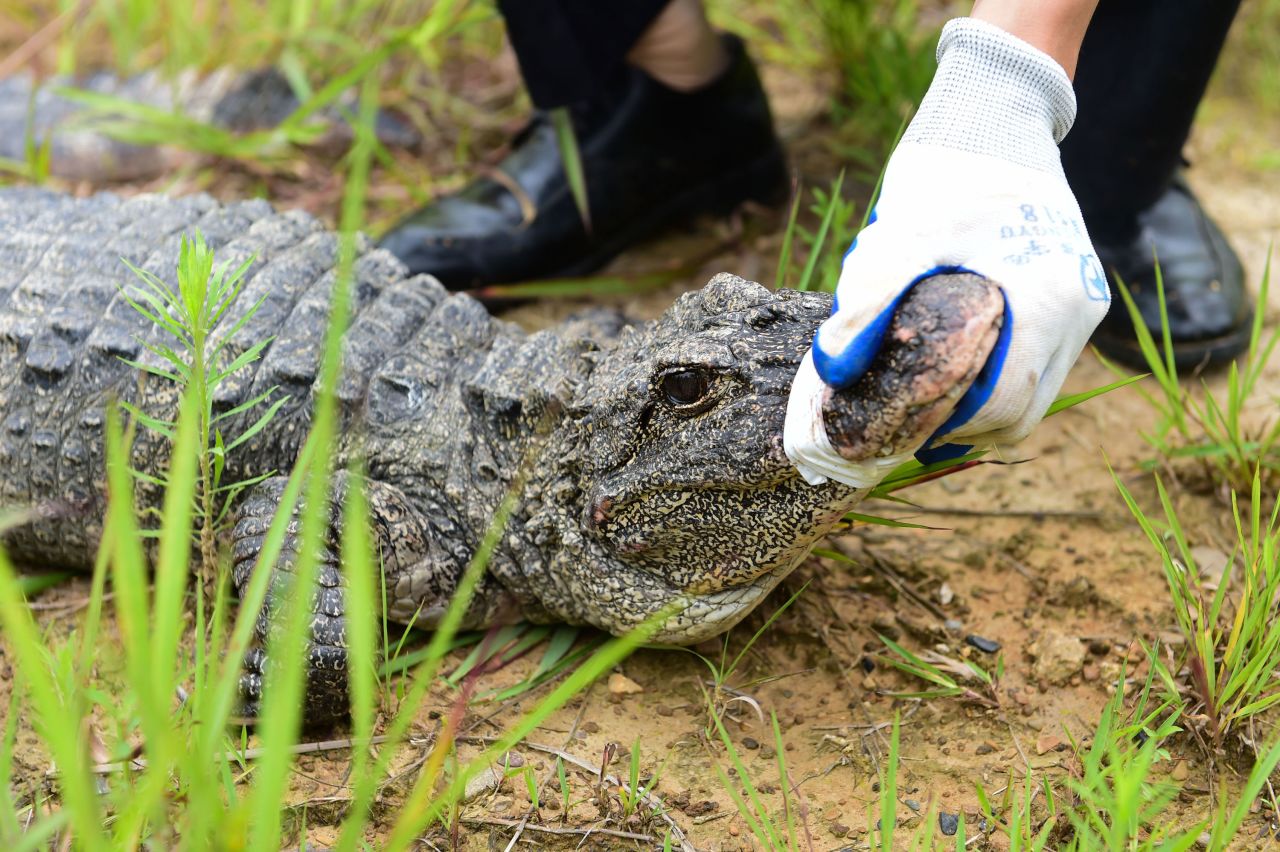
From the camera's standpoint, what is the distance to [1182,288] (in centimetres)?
336

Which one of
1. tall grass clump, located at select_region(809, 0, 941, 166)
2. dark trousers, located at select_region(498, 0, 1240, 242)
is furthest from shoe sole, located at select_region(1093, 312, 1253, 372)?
tall grass clump, located at select_region(809, 0, 941, 166)

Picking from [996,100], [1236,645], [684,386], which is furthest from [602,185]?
[1236,645]

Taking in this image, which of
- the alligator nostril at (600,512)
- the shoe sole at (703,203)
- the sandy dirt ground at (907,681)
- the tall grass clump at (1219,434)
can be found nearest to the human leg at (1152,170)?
the sandy dirt ground at (907,681)

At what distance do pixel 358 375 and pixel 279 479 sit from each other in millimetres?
292

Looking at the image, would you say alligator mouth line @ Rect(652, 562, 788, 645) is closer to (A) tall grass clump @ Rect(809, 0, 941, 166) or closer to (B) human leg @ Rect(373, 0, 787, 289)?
(B) human leg @ Rect(373, 0, 787, 289)

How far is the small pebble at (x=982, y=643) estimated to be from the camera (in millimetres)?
2424

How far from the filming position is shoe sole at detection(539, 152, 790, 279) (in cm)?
393

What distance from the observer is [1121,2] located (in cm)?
311

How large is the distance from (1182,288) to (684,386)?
1995 mm

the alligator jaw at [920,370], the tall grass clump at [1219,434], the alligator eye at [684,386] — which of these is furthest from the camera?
the tall grass clump at [1219,434]

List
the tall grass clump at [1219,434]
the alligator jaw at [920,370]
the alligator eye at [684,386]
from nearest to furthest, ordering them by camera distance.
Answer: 1. the alligator jaw at [920,370]
2. the alligator eye at [684,386]
3. the tall grass clump at [1219,434]

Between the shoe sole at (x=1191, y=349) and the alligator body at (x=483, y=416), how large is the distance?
1610 mm

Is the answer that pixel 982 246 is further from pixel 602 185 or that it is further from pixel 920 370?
pixel 602 185

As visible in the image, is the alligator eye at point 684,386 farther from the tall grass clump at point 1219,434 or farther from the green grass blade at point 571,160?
the green grass blade at point 571,160
